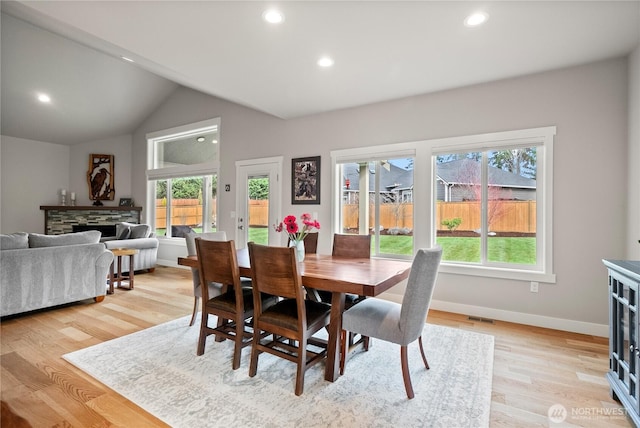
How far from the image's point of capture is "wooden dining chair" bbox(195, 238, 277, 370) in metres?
2.23

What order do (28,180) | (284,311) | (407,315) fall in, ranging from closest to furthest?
(407,315), (284,311), (28,180)

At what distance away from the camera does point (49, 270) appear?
3359mm

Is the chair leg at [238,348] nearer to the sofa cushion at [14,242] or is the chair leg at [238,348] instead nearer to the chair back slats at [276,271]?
the chair back slats at [276,271]

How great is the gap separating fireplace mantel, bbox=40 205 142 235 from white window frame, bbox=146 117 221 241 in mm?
495

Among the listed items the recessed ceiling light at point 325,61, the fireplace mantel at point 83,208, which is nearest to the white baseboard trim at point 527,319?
the recessed ceiling light at point 325,61

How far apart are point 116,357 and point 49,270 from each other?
1.76m

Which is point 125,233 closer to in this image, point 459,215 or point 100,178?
point 100,178

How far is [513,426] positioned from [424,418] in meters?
0.47

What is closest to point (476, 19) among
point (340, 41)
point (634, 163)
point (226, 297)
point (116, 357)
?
point (340, 41)

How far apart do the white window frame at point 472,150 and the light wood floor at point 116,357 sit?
1.83 ft

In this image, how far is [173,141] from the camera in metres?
6.53

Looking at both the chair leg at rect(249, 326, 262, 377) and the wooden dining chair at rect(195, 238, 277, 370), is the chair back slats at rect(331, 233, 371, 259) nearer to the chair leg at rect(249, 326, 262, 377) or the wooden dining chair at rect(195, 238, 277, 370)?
the wooden dining chair at rect(195, 238, 277, 370)

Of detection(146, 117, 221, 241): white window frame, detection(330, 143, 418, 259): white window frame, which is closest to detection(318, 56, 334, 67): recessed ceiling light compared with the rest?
detection(330, 143, 418, 259): white window frame

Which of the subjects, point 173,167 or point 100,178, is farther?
point 100,178
